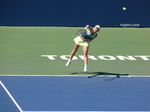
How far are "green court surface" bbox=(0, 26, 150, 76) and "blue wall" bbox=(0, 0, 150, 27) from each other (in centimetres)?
55

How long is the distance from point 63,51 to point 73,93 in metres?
8.80

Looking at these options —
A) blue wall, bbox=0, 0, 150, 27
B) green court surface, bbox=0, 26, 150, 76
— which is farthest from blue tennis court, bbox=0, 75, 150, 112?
blue wall, bbox=0, 0, 150, 27

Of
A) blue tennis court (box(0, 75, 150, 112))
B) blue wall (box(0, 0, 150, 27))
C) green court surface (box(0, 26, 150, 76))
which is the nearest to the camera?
blue tennis court (box(0, 75, 150, 112))

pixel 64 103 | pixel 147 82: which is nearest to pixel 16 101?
pixel 64 103

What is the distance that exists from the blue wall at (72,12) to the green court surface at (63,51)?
546 millimetres

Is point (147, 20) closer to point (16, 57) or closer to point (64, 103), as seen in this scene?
point (16, 57)

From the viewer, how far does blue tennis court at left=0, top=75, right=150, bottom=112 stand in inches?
564

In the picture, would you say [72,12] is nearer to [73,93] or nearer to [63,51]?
[63,51]

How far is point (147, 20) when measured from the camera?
34188mm

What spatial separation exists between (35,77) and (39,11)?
613 inches

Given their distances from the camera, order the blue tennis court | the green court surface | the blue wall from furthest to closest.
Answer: the blue wall → the green court surface → the blue tennis court

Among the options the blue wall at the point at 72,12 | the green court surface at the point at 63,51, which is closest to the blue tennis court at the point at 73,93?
the green court surface at the point at 63,51

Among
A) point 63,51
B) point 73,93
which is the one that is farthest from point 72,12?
point 73,93

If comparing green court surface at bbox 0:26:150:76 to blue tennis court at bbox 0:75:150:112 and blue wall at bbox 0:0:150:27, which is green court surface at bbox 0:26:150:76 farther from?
blue tennis court at bbox 0:75:150:112
